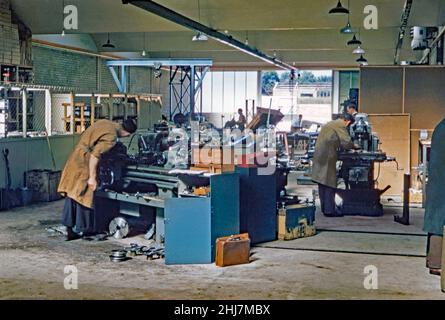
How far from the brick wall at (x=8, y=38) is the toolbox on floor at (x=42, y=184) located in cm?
312

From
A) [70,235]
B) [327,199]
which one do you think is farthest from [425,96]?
[70,235]

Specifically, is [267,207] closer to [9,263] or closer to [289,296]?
[289,296]

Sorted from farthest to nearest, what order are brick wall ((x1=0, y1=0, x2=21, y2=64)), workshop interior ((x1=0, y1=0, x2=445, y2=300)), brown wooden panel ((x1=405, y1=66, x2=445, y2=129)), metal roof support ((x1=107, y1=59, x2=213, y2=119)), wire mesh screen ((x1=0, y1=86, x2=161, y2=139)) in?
1. metal roof support ((x1=107, y1=59, x2=213, y2=119))
2. brick wall ((x1=0, y1=0, x2=21, y2=64))
3. wire mesh screen ((x1=0, y1=86, x2=161, y2=139))
4. brown wooden panel ((x1=405, y1=66, x2=445, y2=129))
5. workshop interior ((x1=0, y1=0, x2=445, y2=300))

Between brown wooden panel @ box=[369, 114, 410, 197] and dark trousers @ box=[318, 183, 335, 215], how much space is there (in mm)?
2267

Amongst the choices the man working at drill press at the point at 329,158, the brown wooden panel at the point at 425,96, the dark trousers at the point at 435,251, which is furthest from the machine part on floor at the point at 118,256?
the brown wooden panel at the point at 425,96

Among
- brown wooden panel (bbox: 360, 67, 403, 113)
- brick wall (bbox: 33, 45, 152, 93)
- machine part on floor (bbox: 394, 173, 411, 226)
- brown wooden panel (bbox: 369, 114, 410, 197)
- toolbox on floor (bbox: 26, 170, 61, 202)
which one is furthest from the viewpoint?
brick wall (bbox: 33, 45, 152, 93)

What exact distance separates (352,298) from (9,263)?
301 centimetres

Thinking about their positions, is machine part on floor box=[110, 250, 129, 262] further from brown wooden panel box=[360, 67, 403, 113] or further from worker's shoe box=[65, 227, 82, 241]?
brown wooden panel box=[360, 67, 403, 113]

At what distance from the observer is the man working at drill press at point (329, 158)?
799 cm

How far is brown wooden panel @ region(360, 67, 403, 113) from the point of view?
413 inches

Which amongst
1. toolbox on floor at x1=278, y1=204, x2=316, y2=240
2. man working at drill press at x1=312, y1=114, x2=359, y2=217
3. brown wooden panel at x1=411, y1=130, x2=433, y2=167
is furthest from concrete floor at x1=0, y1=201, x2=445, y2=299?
brown wooden panel at x1=411, y1=130, x2=433, y2=167

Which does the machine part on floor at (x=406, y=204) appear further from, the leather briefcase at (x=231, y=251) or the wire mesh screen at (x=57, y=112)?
the wire mesh screen at (x=57, y=112)

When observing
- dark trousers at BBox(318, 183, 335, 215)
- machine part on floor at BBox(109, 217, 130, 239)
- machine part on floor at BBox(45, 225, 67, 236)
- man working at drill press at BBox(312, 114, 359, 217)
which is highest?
man working at drill press at BBox(312, 114, 359, 217)

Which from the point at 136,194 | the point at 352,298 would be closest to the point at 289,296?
the point at 352,298
